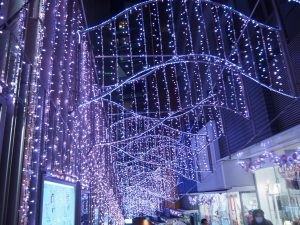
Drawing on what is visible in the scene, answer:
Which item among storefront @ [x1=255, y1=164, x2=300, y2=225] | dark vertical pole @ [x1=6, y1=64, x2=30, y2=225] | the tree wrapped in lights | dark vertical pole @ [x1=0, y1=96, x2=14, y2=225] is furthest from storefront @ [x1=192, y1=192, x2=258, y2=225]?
dark vertical pole @ [x1=0, y1=96, x2=14, y2=225]

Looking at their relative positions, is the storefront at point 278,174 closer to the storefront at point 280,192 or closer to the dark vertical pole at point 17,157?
the storefront at point 280,192

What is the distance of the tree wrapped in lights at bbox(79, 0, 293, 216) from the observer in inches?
277

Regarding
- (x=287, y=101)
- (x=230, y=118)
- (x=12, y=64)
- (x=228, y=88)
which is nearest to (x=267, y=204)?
(x=230, y=118)

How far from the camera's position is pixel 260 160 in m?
11.0

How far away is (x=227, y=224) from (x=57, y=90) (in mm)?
12039

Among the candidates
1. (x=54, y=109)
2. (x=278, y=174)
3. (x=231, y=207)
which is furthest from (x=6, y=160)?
(x=231, y=207)

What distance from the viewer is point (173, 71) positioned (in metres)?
19.0

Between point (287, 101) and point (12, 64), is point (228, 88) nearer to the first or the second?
point (287, 101)

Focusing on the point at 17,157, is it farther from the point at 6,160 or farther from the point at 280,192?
the point at 280,192

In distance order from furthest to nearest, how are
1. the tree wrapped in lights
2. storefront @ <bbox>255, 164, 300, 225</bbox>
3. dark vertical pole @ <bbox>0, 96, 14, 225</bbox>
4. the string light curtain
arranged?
storefront @ <bbox>255, 164, 300, 225</bbox> → the tree wrapped in lights → the string light curtain → dark vertical pole @ <bbox>0, 96, 14, 225</bbox>

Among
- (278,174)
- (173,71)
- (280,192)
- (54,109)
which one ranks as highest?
(173,71)

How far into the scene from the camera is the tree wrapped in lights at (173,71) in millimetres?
7039

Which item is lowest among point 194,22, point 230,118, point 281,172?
point 281,172

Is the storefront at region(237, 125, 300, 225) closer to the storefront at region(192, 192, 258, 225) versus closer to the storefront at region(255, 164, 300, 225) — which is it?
the storefront at region(255, 164, 300, 225)
